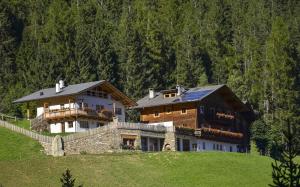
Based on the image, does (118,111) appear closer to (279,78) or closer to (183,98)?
(183,98)

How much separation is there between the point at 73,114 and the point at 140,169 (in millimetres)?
22087

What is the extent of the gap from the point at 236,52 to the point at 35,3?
1621 inches

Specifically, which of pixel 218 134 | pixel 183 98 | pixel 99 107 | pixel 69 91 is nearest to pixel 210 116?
pixel 218 134

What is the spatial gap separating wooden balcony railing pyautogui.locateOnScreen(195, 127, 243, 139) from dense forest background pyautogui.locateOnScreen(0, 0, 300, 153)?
325cm

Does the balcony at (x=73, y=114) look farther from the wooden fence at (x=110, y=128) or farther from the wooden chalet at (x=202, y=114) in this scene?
the wooden fence at (x=110, y=128)

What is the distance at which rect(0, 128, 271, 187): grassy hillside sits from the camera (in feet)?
183

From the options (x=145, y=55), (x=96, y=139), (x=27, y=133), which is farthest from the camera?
(x=145, y=55)

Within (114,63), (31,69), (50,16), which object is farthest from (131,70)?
(50,16)

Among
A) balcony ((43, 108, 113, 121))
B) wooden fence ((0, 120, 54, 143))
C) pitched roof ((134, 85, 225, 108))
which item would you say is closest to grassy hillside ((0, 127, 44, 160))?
wooden fence ((0, 120, 54, 143))

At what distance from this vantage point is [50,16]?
130125 mm

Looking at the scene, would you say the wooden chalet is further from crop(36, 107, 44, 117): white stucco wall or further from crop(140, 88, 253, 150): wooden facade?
crop(36, 107, 44, 117): white stucco wall

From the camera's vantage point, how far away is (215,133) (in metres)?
86.1

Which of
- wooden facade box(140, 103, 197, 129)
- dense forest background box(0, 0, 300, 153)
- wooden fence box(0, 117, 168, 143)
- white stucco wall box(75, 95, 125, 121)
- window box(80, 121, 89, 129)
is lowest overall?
wooden fence box(0, 117, 168, 143)

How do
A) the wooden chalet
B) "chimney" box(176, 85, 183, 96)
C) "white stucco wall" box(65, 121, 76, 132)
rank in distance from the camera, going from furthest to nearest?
"chimney" box(176, 85, 183, 96) → the wooden chalet → "white stucco wall" box(65, 121, 76, 132)
